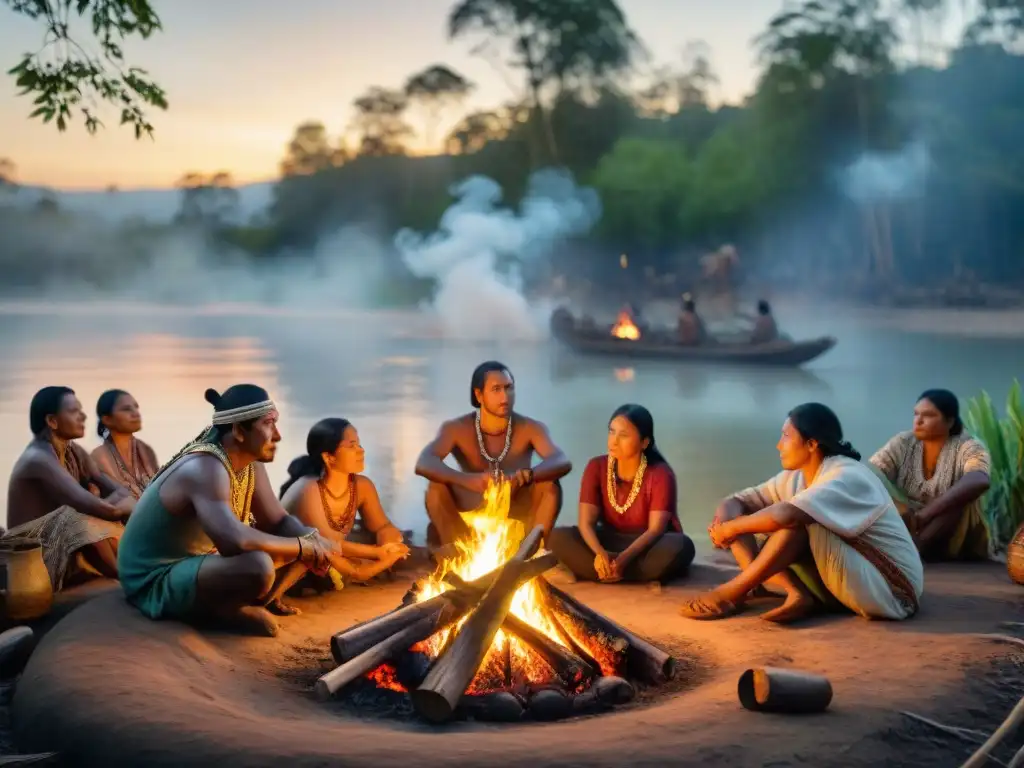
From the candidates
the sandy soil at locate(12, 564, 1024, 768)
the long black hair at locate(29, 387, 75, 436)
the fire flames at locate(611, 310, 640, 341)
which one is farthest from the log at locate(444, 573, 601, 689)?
the fire flames at locate(611, 310, 640, 341)

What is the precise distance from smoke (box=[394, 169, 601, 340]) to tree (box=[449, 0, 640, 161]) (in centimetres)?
125

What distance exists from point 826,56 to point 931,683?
23.8 metres

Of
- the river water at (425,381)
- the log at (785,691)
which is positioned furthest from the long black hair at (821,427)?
the river water at (425,381)

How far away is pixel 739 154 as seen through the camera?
26.0 m

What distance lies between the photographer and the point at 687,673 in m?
4.14

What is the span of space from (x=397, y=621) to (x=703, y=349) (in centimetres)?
1536

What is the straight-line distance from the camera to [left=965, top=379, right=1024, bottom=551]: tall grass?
6809mm

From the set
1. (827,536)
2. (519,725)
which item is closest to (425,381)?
(827,536)

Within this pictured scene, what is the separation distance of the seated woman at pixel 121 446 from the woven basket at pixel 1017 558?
433cm

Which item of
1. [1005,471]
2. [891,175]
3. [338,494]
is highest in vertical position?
[891,175]

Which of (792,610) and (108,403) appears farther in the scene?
(108,403)

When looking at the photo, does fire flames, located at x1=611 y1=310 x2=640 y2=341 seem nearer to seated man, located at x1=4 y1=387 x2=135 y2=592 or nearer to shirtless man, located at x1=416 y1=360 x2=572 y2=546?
shirtless man, located at x1=416 y1=360 x2=572 y2=546

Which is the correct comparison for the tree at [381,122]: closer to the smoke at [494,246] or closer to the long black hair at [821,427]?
the smoke at [494,246]

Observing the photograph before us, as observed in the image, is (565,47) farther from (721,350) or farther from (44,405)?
(44,405)
